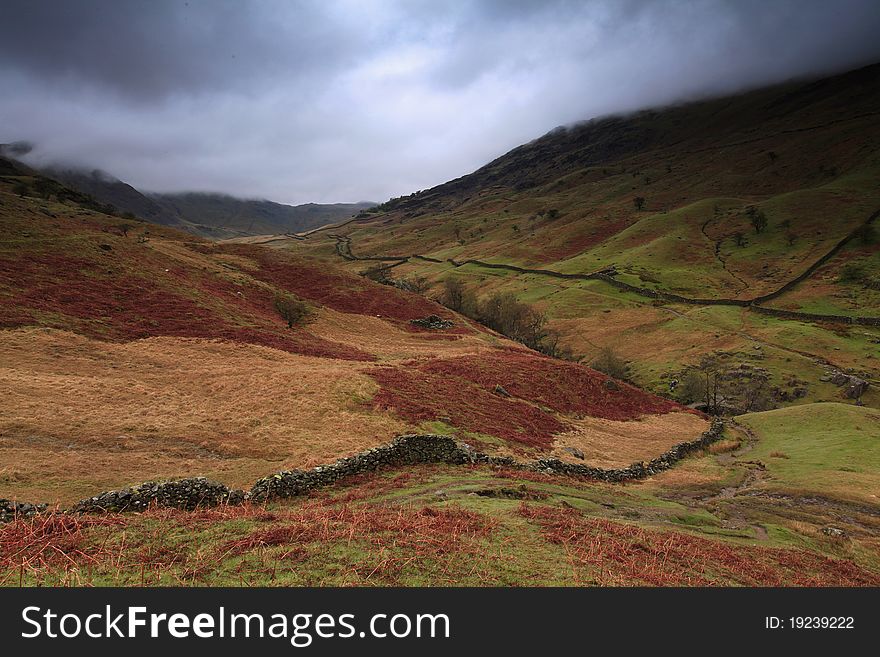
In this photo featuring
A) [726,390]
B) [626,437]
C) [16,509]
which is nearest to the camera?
[16,509]

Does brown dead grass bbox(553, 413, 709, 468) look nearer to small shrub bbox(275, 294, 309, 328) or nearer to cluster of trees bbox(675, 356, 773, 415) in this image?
cluster of trees bbox(675, 356, 773, 415)

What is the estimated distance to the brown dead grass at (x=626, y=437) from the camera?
3284 centimetres

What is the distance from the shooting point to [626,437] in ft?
132

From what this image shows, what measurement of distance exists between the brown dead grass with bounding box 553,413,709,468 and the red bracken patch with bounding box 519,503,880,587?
14871mm

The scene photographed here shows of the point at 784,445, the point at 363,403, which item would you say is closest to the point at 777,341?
the point at 784,445

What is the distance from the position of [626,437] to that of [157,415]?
3653cm

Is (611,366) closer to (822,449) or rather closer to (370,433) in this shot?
(822,449)

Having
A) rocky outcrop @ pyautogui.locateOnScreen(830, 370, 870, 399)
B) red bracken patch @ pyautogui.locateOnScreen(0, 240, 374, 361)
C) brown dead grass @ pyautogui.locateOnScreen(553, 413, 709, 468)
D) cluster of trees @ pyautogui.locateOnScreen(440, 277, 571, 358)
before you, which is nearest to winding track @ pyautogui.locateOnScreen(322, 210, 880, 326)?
rocky outcrop @ pyautogui.locateOnScreen(830, 370, 870, 399)

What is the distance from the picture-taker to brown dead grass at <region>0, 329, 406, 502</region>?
19.5 m

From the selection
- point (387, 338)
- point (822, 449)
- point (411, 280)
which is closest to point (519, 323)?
point (387, 338)

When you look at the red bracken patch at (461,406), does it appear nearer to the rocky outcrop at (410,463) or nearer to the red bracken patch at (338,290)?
the rocky outcrop at (410,463)

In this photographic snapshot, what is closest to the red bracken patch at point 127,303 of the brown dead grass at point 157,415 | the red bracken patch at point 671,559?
the brown dead grass at point 157,415

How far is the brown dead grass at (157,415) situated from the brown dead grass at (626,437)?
14.9 m

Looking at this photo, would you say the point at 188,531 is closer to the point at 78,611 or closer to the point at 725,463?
the point at 78,611
